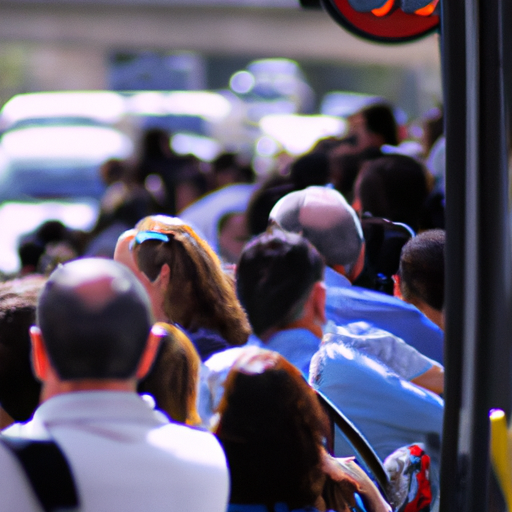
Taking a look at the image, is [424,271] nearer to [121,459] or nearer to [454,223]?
[454,223]

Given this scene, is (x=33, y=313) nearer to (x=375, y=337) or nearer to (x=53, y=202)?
(x=375, y=337)

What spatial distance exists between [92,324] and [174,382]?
1.94 feet

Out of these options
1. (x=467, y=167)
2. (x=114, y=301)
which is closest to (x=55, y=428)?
(x=114, y=301)

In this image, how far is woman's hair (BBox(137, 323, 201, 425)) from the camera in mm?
2307

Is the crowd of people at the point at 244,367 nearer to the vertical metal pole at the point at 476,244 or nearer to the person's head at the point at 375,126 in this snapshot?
the vertical metal pole at the point at 476,244

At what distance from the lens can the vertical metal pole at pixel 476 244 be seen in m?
1.88

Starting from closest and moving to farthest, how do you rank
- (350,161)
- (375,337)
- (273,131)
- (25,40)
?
(375,337), (350,161), (273,131), (25,40)

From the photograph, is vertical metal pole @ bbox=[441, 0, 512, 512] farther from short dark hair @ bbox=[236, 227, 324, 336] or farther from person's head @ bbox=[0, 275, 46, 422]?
person's head @ bbox=[0, 275, 46, 422]

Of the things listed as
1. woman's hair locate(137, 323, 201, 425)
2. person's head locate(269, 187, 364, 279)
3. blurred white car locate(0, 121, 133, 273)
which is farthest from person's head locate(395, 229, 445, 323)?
blurred white car locate(0, 121, 133, 273)

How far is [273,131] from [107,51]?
4228mm

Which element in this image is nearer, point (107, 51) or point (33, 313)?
point (33, 313)

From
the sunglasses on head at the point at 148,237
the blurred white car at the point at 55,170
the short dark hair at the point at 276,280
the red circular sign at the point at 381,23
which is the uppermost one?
the red circular sign at the point at 381,23

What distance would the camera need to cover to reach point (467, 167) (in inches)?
74.6

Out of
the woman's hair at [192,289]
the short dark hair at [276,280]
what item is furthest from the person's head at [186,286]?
the short dark hair at [276,280]
